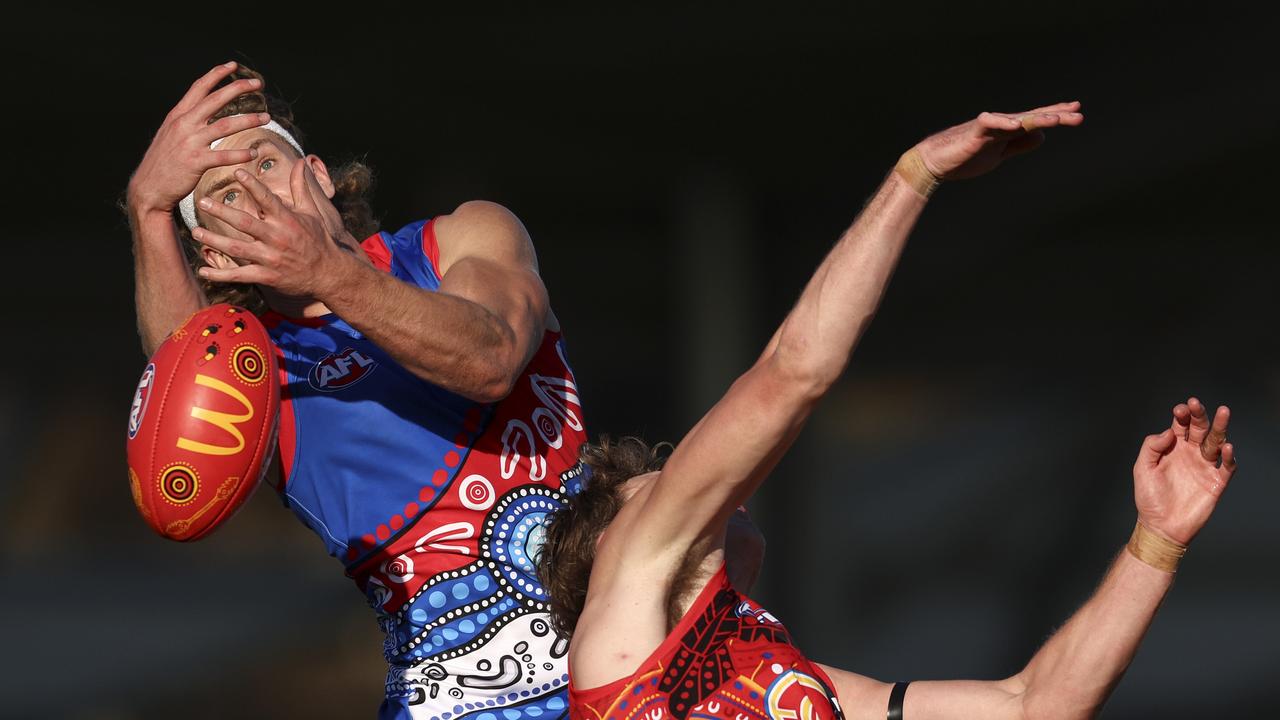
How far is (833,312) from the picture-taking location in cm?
198

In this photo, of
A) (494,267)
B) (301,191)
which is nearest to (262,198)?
(301,191)

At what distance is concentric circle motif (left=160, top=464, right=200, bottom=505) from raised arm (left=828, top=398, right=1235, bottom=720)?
123cm

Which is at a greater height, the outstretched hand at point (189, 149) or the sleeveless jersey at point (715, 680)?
the outstretched hand at point (189, 149)

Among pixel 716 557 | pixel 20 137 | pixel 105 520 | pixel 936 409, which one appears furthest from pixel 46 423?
pixel 716 557

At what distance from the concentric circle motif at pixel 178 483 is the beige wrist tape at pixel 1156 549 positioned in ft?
5.09

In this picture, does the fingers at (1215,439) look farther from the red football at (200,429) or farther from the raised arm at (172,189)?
the raised arm at (172,189)

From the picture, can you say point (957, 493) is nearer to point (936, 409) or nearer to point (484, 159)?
point (936, 409)

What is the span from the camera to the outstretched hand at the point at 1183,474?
2.51m

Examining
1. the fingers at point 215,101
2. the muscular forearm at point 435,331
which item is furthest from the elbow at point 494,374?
the fingers at point 215,101

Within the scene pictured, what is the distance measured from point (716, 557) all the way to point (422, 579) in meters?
0.66

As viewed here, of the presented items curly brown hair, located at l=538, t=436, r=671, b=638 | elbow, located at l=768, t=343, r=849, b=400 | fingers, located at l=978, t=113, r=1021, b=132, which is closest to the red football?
curly brown hair, located at l=538, t=436, r=671, b=638

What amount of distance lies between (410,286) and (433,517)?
0.51m

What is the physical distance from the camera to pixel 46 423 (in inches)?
271

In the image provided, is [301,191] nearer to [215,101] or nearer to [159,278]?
[215,101]
